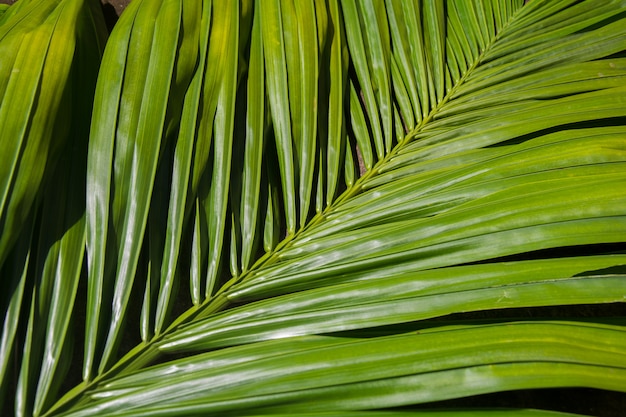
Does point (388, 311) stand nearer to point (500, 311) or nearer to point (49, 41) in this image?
point (500, 311)

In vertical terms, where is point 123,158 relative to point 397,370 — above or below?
above

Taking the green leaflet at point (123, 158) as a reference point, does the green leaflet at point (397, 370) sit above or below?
below

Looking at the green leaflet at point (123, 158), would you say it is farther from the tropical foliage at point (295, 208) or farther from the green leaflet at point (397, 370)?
the green leaflet at point (397, 370)

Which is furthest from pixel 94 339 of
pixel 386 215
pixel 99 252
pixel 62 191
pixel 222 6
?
pixel 222 6

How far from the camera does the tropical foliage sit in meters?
0.67

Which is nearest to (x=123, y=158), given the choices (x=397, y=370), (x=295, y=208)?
(x=295, y=208)

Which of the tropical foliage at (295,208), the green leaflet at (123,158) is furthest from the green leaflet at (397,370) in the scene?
the green leaflet at (123,158)

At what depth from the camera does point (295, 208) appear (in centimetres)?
93

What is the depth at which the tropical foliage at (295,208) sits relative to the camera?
0.67m

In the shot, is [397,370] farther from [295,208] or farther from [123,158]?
[123,158]

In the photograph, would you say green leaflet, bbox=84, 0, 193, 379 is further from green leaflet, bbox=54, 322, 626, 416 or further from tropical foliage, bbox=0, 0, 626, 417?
green leaflet, bbox=54, 322, 626, 416

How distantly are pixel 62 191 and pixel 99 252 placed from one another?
0.13 metres

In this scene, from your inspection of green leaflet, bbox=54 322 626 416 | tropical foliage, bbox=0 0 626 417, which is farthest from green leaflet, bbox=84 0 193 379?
green leaflet, bbox=54 322 626 416

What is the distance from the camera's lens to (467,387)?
0.61 meters
